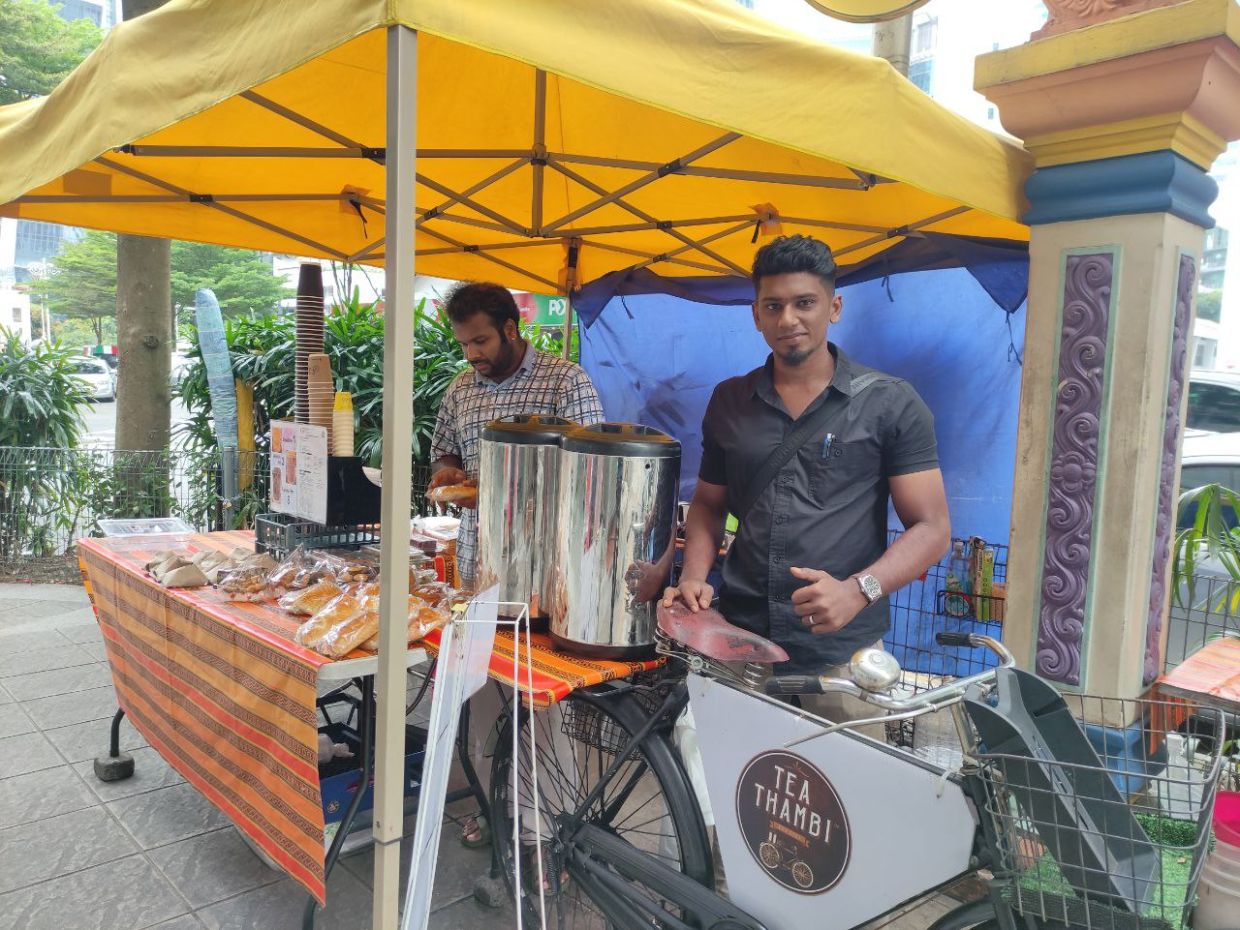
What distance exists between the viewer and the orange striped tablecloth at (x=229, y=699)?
2.36 metres

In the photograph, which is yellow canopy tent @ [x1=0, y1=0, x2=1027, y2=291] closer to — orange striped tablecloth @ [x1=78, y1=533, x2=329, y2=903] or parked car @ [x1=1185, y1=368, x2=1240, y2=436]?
orange striped tablecloth @ [x1=78, y1=533, x2=329, y2=903]

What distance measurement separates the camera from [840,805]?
1814mm

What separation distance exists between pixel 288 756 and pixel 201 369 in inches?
262

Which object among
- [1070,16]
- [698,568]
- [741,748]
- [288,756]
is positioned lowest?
[288,756]

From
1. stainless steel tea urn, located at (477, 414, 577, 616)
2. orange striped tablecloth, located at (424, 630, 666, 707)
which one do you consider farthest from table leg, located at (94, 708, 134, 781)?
stainless steel tea urn, located at (477, 414, 577, 616)

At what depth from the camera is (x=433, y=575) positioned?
309 cm

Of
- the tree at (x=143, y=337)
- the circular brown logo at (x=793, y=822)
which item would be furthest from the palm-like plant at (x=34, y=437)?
the circular brown logo at (x=793, y=822)

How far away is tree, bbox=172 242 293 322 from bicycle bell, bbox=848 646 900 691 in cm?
3012

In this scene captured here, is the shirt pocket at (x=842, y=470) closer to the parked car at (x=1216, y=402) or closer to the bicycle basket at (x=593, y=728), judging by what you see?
the bicycle basket at (x=593, y=728)

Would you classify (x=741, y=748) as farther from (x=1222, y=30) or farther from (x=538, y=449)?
(x=1222, y=30)

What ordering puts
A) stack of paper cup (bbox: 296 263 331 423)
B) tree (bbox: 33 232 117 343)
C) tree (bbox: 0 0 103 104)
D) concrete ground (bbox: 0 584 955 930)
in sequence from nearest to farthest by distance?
concrete ground (bbox: 0 584 955 930)
stack of paper cup (bbox: 296 263 331 423)
tree (bbox: 0 0 103 104)
tree (bbox: 33 232 117 343)

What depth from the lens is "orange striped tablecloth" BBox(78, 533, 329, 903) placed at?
2361mm

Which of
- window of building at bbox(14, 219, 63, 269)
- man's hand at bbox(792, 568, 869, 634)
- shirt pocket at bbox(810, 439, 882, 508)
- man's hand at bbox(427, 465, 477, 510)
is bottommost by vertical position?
man's hand at bbox(792, 568, 869, 634)

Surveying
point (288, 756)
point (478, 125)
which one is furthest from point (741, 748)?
point (478, 125)
